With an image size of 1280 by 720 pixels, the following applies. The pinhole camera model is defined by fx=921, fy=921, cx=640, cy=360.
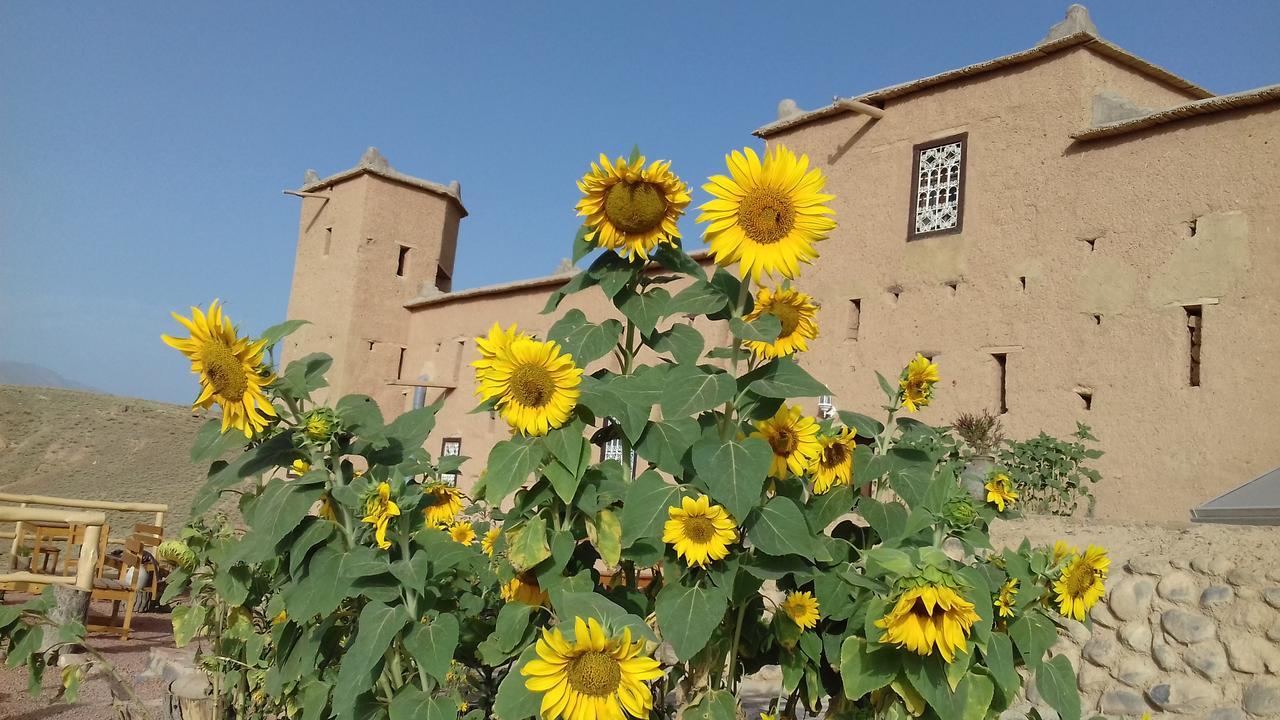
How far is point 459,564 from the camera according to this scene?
2021 mm

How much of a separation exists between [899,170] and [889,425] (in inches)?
381

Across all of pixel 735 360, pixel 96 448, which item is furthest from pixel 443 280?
pixel 735 360

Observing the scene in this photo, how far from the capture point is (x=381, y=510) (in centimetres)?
183

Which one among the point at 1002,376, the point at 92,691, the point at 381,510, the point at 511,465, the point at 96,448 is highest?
the point at 1002,376

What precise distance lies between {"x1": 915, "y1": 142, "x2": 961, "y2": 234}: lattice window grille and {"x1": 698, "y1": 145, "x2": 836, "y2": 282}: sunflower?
9516 millimetres

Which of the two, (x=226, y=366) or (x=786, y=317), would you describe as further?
(x=786, y=317)

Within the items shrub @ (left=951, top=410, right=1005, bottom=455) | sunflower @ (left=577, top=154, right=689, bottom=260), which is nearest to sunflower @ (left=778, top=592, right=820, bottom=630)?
sunflower @ (left=577, top=154, right=689, bottom=260)

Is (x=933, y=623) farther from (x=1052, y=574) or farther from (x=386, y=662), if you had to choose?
(x=386, y=662)

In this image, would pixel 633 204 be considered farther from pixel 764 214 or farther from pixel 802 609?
pixel 802 609

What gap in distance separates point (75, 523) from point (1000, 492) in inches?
274

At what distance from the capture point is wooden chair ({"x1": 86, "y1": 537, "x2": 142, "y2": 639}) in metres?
7.54

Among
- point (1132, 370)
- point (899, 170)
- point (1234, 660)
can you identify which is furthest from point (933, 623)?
point (899, 170)

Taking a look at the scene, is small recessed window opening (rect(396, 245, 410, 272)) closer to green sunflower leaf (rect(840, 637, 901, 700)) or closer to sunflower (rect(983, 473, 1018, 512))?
sunflower (rect(983, 473, 1018, 512))

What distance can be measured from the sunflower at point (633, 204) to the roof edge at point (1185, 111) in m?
8.69
